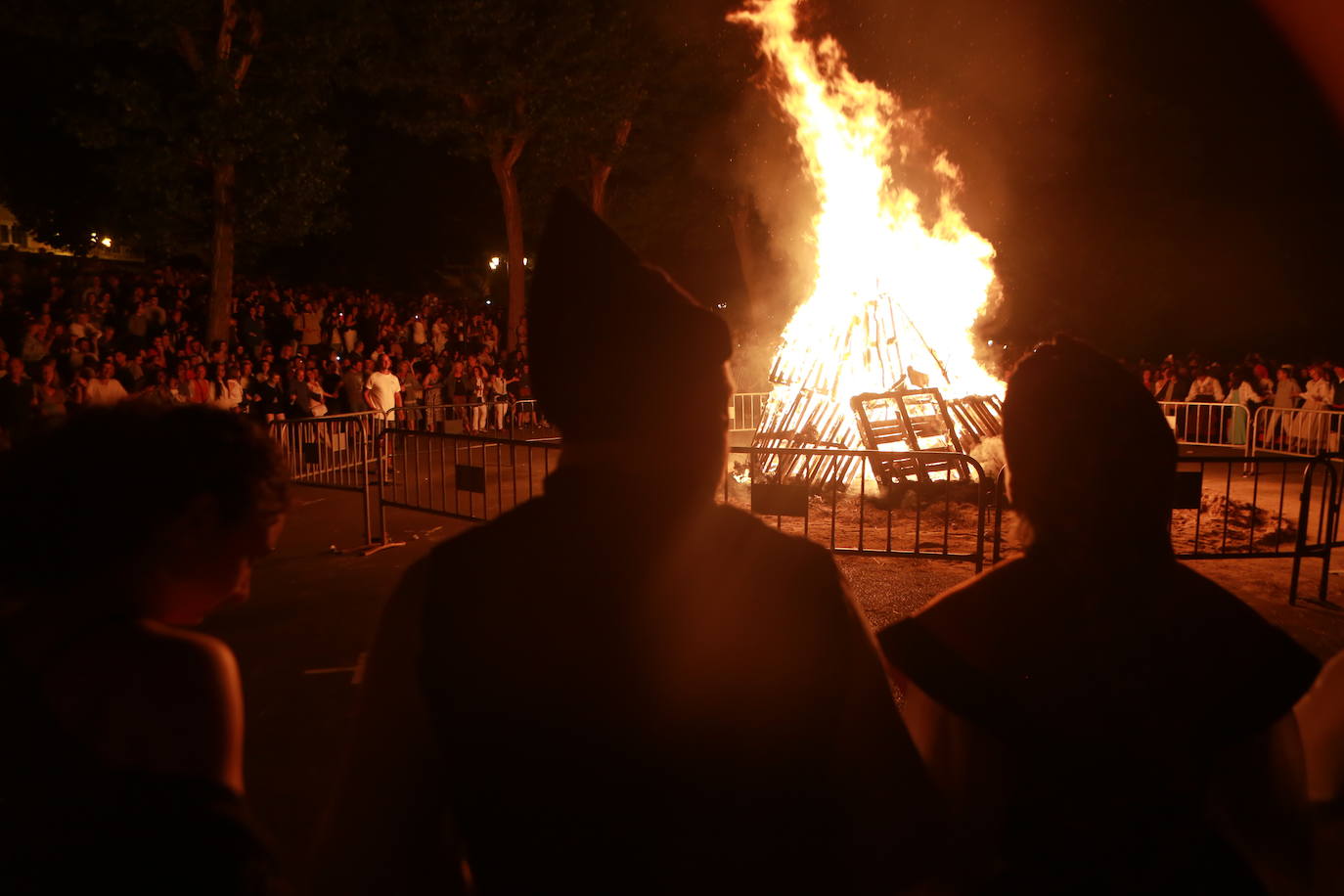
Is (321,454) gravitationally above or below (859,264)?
below

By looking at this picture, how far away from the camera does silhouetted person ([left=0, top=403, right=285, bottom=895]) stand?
5.00ft

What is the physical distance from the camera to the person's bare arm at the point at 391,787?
5.31 ft

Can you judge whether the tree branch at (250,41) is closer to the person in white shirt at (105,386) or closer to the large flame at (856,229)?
the person in white shirt at (105,386)

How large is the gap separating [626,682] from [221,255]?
20.4 metres

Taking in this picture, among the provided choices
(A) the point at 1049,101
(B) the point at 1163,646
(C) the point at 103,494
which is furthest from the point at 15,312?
(A) the point at 1049,101

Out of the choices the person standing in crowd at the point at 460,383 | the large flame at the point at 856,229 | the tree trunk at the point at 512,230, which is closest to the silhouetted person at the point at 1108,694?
the large flame at the point at 856,229

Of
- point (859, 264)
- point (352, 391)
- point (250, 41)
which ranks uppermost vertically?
point (250, 41)

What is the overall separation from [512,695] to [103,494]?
84 centimetres

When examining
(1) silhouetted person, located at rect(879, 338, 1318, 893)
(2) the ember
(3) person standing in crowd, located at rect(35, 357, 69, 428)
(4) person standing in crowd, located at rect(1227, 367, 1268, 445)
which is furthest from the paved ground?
(4) person standing in crowd, located at rect(1227, 367, 1268, 445)

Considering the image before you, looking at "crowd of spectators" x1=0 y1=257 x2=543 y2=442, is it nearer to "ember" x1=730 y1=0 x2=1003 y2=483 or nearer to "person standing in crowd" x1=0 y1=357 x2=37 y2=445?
"person standing in crowd" x1=0 y1=357 x2=37 y2=445

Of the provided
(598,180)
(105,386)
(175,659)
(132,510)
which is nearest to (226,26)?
(105,386)

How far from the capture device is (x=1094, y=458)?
75.7 inches

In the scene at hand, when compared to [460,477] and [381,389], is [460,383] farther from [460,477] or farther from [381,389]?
[460,477]

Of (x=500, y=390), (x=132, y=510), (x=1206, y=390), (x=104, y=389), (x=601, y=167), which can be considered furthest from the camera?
(x=601, y=167)
